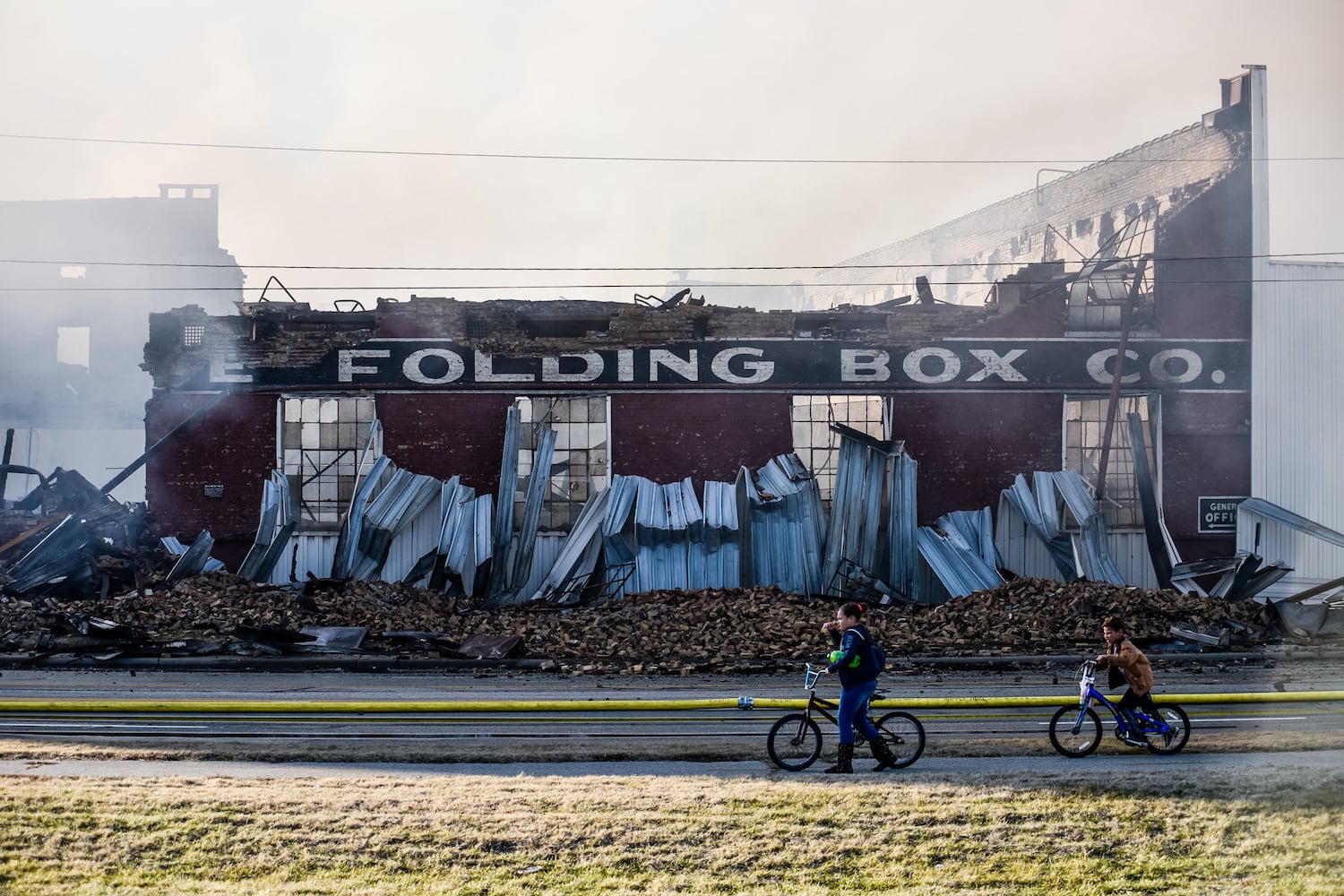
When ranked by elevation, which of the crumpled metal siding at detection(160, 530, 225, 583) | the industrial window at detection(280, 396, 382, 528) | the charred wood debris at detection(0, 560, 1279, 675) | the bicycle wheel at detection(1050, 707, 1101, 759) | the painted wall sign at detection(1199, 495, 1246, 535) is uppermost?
the industrial window at detection(280, 396, 382, 528)

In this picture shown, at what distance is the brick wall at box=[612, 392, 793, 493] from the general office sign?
38 centimetres

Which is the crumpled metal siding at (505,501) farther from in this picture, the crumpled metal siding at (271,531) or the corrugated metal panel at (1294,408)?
the corrugated metal panel at (1294,408)

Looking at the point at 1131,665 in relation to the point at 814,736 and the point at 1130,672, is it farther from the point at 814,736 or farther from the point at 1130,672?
the point at 814,736

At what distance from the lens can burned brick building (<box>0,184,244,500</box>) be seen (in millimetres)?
45250

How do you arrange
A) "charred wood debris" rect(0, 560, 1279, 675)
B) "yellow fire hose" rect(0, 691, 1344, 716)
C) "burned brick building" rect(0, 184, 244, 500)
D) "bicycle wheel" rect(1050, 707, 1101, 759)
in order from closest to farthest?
"yellow fire hose" rect(0, 691, 1344, 716) → "bicycle wheel" rect(1050, 707, 1101, 759) → "charred wood debris" rect(0, 560, 1279, 675) → "burned brick building" rect(0, 184, 244, 500)

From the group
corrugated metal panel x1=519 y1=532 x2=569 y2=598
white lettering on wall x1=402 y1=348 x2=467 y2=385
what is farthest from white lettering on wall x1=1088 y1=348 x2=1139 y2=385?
white lettering on wall x1=402 y1=348 x2=467 y2=385

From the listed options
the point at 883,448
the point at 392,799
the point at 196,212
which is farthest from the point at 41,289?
the point at 392,799

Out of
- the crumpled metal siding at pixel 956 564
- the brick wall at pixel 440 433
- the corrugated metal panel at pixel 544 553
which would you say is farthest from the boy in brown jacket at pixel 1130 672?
the brick wall at pixel 440 433

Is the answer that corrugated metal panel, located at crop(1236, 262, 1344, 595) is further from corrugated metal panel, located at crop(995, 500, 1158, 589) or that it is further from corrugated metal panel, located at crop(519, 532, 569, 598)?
corrugated metal panel, located at crop(519, 532, 569, 598)

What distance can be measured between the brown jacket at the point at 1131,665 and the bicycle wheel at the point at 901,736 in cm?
172

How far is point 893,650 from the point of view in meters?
15.8

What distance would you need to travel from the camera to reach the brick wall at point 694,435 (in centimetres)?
2067

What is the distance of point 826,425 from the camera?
2091 centimetres

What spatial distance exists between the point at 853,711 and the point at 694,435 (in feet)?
40.1
